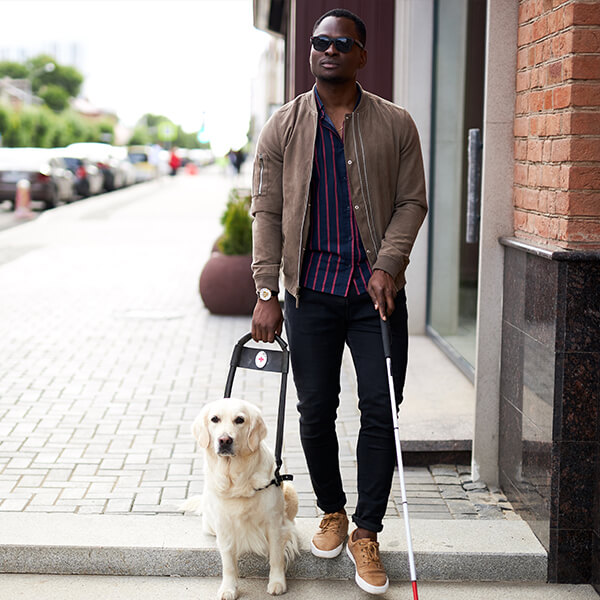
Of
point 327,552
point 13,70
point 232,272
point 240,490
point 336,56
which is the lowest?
point 327,552

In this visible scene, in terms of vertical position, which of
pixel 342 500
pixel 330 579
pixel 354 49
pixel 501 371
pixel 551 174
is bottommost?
pixel 330 579

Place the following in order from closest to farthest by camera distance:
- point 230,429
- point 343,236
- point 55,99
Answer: point 230,429 < point 343,236 < point 55,99

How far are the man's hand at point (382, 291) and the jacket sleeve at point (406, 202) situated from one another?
45mm

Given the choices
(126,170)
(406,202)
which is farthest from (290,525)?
(126,170)

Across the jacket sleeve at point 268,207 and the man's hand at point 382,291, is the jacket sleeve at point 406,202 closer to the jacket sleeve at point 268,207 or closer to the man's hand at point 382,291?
the man's hand at point 382,291

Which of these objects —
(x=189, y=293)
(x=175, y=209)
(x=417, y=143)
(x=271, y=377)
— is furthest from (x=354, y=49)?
(x=175, y=209)

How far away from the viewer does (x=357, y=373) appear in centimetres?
395

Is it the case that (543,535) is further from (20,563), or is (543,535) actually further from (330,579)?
(20,563)

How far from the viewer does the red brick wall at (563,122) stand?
12.8 feet

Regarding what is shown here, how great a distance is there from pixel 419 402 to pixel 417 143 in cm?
264

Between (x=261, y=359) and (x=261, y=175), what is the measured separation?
2.57 ft

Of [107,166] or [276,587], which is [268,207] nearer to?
[276,587]

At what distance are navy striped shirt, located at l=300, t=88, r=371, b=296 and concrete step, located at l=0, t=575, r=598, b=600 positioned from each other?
4.31ft

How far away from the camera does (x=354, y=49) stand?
3688 mm
